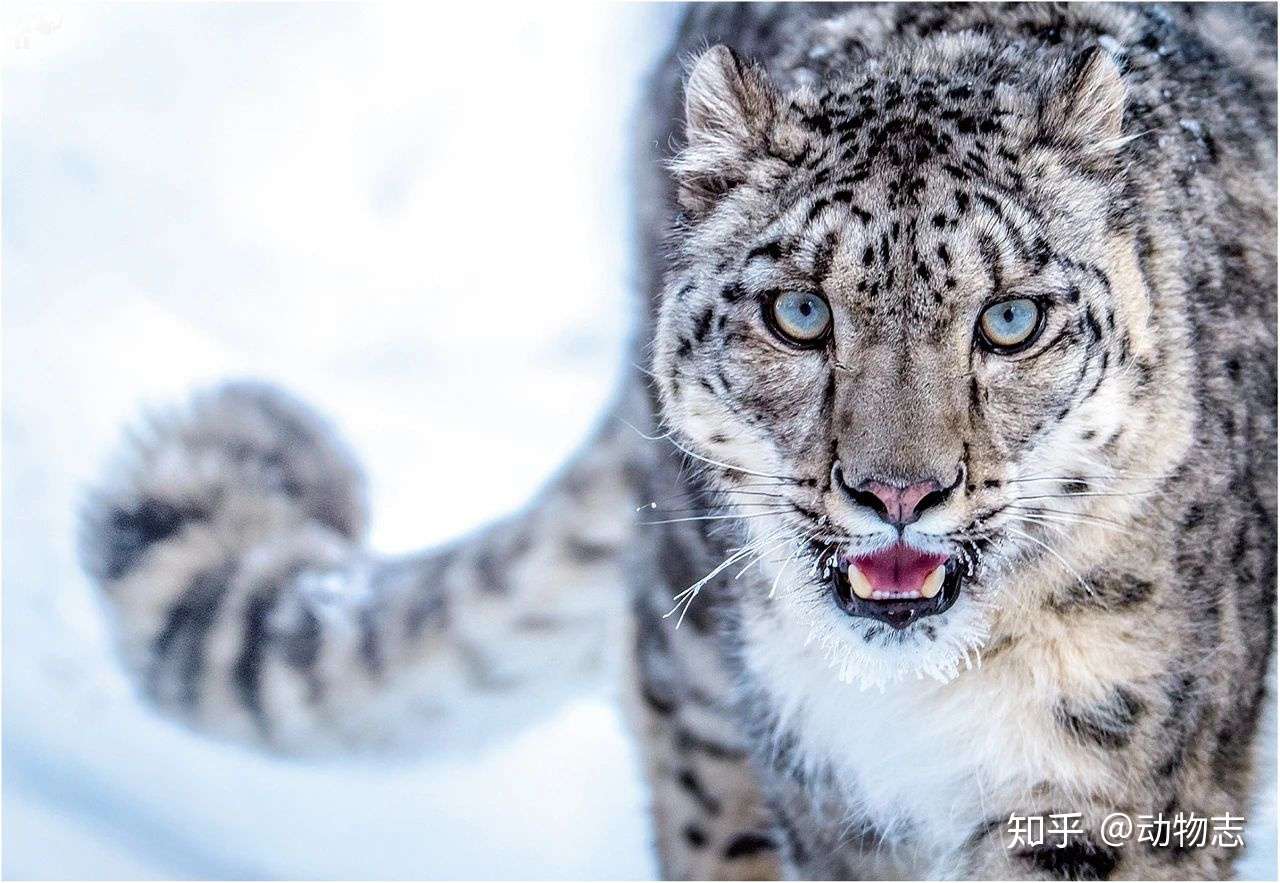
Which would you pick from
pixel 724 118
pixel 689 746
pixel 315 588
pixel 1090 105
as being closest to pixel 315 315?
pixel 315 588

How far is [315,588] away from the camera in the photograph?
164 inches

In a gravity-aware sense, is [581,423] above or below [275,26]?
below

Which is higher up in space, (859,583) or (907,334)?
(907,334)

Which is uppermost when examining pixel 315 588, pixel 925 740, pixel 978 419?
pixel 978 419

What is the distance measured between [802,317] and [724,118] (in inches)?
17.2

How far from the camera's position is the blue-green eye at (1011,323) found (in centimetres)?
238

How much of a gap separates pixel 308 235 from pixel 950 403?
360cm

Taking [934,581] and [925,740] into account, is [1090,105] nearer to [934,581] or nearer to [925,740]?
[934,581]

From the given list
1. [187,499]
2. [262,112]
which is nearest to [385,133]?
[262,112]

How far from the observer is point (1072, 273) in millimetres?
2432

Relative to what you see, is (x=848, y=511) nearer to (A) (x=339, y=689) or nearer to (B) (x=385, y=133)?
(A) (x=339, y=689)

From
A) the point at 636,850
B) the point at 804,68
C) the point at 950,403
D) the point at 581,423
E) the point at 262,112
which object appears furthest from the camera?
the point at 262,112

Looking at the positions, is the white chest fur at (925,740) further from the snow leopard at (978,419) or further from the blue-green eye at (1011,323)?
the blue-green eye at (1011,323)

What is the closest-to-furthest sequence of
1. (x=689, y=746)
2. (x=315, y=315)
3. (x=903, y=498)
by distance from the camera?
(x=903, y=498) < (x=689, y=746) < (x=315, y=315)
